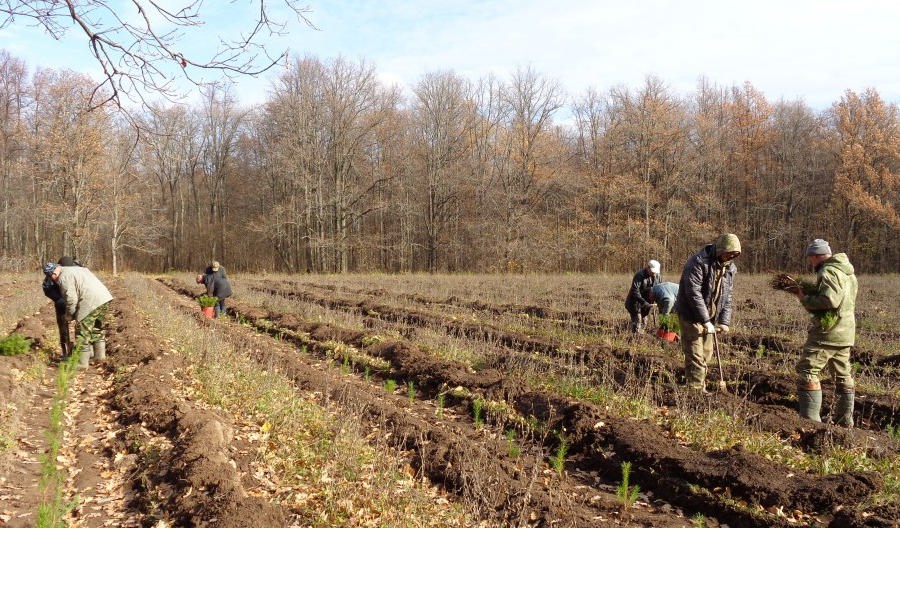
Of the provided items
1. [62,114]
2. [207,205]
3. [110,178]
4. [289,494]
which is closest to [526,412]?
[289,494]

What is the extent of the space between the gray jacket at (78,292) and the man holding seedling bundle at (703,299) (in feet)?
27.7

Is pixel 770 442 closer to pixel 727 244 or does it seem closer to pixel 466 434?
pixel 727 244

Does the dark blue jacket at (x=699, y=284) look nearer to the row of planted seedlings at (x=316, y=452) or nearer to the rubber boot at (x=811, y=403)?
the rubber boot at (x=811, y=403)

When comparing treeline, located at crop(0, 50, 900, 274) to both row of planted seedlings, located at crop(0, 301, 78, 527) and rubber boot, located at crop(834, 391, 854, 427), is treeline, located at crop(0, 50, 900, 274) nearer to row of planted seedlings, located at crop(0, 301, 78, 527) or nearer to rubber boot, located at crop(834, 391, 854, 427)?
row of planted seedlings, located at crop(0, 301, 78, 527)

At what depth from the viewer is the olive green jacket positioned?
18.9ft

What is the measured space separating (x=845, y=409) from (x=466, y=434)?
13.6 feet

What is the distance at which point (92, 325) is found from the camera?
9.00 meters

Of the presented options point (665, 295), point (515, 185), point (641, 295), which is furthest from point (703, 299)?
point (515, 185)

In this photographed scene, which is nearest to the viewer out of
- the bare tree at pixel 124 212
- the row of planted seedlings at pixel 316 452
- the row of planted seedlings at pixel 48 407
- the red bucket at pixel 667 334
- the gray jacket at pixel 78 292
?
the row of planted seedlings at pixel 48 407

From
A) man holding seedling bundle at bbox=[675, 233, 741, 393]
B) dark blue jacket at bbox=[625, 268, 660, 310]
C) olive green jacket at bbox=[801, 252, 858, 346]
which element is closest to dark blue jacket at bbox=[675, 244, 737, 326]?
man holding seedling bundle at bbox=[675, 233, 741, 393]

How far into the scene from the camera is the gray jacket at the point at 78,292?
855cm

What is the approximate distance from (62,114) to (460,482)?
29.8 feet

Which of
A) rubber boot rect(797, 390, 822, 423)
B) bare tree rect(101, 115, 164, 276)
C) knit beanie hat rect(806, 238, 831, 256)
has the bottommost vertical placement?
rubber boot rect(797, 390, 822, 423)

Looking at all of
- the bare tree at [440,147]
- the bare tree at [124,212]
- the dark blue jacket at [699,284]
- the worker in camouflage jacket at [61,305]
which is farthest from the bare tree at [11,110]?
the bare tree at [440,147]
